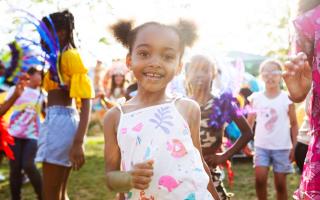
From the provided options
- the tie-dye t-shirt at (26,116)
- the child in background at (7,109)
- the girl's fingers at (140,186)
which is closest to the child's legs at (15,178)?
the child in background at (7,109)

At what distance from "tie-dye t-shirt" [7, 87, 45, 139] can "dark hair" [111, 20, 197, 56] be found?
3122mm

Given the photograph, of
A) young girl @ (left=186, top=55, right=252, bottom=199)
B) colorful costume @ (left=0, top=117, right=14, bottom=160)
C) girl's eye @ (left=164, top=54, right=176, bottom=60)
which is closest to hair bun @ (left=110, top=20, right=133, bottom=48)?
girl's eye @ (left=164, top=54, right=176, bottom=60)

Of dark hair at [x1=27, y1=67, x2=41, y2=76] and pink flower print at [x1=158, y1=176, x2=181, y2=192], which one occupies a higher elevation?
dark hair at [x1=27, y1=67, x2=41, y2=76]

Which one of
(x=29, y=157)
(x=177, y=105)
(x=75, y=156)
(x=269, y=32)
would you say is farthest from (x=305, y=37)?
(x=269, y=32)

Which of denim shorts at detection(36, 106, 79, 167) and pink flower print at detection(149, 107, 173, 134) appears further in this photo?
denim shorts at detection(36, 106, 79, 167)

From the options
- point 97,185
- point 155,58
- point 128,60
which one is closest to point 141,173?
point 155,58

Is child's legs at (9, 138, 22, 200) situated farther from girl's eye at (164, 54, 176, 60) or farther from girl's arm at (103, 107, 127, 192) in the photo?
girl's eye at (164, 54, 176, 60)

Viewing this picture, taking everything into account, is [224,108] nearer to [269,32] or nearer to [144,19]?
[144,19]

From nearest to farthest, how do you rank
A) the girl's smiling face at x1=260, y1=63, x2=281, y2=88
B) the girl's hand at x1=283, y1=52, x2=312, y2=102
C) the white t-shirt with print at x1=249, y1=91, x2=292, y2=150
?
1. the girl's hand at x1=283, y1=52, x2=312, y2=102
2. the white t-shirt with print at x1=249, y1=91, x2=292, y2=150
3. the girl's smiling face at x1=260, y1=63, x2=281, y2=88

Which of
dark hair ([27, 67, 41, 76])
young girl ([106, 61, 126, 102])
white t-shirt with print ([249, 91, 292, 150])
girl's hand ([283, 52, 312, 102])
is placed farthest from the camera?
young girl ([106, 61, 126, 102])

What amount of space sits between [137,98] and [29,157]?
331cm

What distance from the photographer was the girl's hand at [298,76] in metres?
2.17

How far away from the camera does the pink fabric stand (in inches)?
85.8

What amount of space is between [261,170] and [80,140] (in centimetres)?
233
